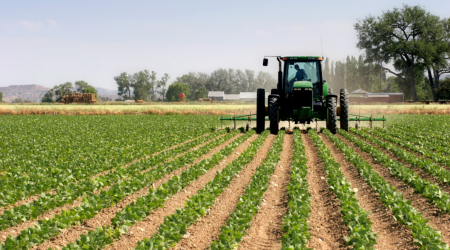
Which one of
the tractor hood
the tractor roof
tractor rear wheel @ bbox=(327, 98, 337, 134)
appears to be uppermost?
the tractor roof

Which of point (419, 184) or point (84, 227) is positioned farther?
point (419, 184)

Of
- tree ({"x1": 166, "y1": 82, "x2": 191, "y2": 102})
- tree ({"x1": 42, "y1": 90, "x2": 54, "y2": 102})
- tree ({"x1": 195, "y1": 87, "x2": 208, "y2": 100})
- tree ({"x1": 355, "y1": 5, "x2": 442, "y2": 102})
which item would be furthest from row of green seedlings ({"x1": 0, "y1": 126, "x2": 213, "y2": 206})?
tree ({"x1": 42, "y1": 90, "x2": 54, "y2": 102})

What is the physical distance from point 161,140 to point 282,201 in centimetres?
1046

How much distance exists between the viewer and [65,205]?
21.9 ft

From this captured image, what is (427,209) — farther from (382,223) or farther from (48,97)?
(48,97)

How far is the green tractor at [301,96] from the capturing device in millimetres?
14664

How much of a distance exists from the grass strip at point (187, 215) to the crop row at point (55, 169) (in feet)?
Answer: 10.8

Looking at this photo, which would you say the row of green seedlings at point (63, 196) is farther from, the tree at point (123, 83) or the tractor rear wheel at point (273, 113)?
the tree at point (123, 83)

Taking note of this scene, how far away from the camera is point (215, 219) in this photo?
5.80 metres

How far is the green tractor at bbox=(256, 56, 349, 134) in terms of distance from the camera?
1466cm

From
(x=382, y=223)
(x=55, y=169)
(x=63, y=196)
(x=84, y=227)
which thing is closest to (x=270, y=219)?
(x=382, y=223)

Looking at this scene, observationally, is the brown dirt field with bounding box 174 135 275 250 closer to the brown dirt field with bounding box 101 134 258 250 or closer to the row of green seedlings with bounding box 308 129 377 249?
the brown dirt field with bounding box 101 134 258 250

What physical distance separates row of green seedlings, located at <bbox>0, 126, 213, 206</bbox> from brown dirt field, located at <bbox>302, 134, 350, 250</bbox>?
5.29m

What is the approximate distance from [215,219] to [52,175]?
513cm
